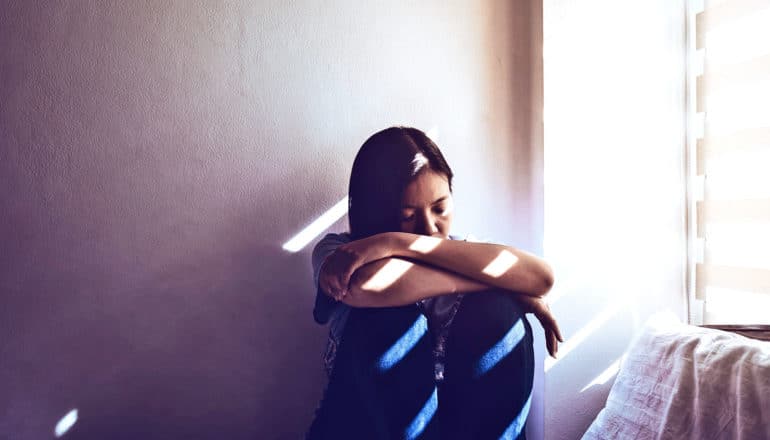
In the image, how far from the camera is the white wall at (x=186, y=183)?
3.65 feet

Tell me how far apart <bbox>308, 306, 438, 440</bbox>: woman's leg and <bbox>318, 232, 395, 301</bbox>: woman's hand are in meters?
0.06

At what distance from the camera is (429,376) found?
84 centimetres

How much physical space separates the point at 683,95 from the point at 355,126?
99 cm

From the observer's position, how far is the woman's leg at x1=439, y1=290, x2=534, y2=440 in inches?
33.4

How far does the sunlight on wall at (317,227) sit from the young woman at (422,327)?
0.24 meters

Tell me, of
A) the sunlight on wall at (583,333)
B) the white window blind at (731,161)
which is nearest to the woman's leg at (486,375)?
the sunlight on wall at (583,333)

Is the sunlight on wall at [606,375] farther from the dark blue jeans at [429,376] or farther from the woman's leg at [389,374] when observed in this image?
the woman's leg at [389,374]

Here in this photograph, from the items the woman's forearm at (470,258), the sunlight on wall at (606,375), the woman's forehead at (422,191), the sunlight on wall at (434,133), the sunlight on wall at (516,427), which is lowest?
the sunlight on wall at (606,375)

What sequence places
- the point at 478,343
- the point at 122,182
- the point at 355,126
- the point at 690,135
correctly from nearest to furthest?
the point at 478,343 → the point at 122,182 → the point at 355,126 → the point at 690,135

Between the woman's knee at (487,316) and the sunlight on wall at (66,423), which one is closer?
the woman's knee at (487,316)

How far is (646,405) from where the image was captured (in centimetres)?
107

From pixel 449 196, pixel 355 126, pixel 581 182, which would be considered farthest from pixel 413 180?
pixel 581 182

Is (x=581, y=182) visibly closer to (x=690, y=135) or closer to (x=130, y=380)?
(x=690, y=135)

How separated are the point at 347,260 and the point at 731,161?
3.72ft
